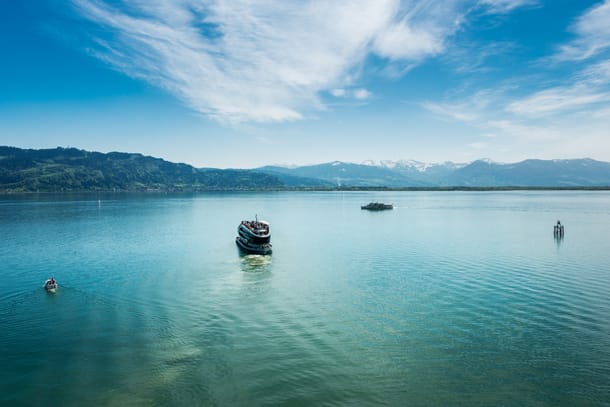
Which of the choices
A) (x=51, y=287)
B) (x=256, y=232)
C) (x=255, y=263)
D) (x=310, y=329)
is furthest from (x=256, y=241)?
(x=310, y=329)

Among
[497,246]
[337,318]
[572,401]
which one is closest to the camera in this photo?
[572,401]

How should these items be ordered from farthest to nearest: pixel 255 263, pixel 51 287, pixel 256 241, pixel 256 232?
pixel 256 232
pixel 256 241
pixel 255 263
pixel 51 287

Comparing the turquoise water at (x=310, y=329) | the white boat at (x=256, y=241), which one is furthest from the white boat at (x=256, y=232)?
the turquoise water at (x=310, y=329)

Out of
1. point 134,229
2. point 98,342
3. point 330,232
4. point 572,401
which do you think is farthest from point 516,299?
point 134,229

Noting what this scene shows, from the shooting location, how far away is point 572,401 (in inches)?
711

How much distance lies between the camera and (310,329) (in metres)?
28.0

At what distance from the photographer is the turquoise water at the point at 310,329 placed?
19531mm

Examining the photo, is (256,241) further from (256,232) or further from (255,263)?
(255,263)

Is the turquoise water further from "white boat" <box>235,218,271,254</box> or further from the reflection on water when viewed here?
"white boat" <box>235,218,271,254</box>

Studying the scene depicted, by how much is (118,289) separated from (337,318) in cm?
2529

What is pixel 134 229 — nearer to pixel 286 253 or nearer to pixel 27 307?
pixel 286 253

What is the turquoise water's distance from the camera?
64.1ft

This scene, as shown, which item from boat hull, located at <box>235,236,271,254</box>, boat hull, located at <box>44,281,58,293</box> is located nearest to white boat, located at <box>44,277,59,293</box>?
boat hull, located at <box>44,281,58,293</box>

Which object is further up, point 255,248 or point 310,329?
point 255,248
